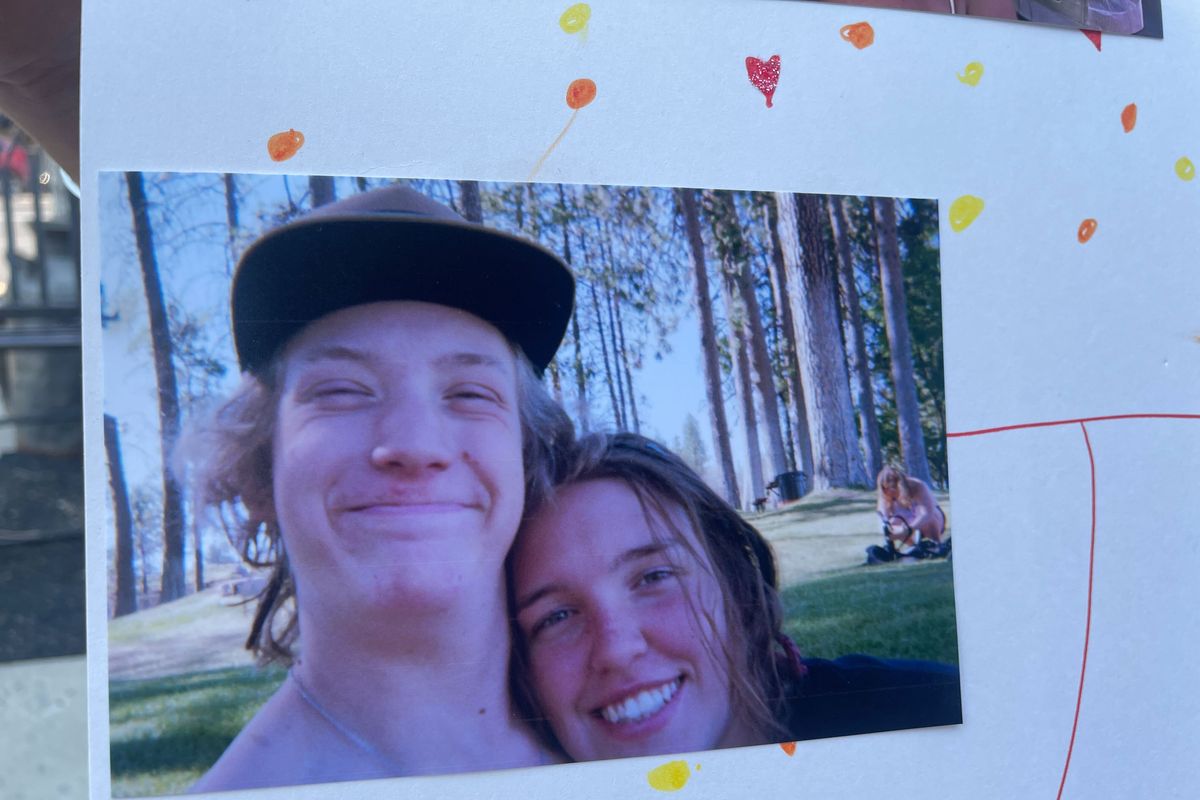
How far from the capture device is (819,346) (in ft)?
4.62

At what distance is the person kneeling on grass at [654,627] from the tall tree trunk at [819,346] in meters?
0.14

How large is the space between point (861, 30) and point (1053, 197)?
337 millimetres

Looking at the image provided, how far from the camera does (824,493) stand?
4.53ft

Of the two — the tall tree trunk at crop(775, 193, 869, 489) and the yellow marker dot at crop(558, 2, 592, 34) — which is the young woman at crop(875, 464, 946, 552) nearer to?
the tall tree trunk at crop(775, 193, 869, 489)

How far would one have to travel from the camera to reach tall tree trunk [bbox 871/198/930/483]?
56.2 inches

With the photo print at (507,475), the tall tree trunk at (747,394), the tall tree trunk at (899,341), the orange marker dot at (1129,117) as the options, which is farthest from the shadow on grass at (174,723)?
the orange marker dot at (1129,117)

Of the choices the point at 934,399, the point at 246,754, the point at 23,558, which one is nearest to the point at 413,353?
the point at 246,754

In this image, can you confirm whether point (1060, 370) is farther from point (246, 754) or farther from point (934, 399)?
point (246, 754)

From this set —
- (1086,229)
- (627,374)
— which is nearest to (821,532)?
(627,374)

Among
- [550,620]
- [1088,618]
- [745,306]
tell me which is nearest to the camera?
[550,620]

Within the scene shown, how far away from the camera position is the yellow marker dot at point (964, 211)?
4.83 ft

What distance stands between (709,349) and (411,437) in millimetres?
364

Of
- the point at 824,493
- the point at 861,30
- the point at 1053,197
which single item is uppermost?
the point at 861,30

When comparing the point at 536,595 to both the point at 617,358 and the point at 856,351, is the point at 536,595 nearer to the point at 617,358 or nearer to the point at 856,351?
the point at 617,358
